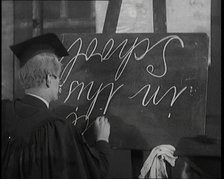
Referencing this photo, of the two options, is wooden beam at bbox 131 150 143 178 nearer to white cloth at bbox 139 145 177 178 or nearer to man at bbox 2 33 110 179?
white cloth at bbox 139 145 177 178

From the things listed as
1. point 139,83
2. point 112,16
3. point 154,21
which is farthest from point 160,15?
point 139,83

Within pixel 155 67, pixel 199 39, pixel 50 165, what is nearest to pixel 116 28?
pixel 155 67

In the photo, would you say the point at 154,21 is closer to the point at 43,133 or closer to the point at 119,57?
the point at 119,57

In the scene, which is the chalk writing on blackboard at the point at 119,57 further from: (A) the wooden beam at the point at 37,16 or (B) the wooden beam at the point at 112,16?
(A) the wooden beam at the point at 37,16

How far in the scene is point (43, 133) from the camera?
6.70ft

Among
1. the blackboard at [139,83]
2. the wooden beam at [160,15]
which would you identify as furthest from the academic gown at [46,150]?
Result: the wooden beam at [160,15]

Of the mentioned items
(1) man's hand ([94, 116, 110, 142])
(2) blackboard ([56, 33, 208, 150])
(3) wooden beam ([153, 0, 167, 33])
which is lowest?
(1) man's hand ([94, 116, 110, 142])

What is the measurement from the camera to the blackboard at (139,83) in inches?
81.0

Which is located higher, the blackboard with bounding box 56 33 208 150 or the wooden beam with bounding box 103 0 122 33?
the wooden beam with bounding box 103 0 122 33

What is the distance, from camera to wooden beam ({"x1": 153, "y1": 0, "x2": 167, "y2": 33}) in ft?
6.96

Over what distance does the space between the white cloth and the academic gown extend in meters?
0.22

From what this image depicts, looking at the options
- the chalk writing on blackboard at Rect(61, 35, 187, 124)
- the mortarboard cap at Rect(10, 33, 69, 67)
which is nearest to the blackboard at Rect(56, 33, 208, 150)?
the chalk writing on blackboard at Rect(61, 35, 187, 124)

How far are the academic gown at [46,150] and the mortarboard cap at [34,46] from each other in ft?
0.75

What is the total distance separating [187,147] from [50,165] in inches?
28.9
